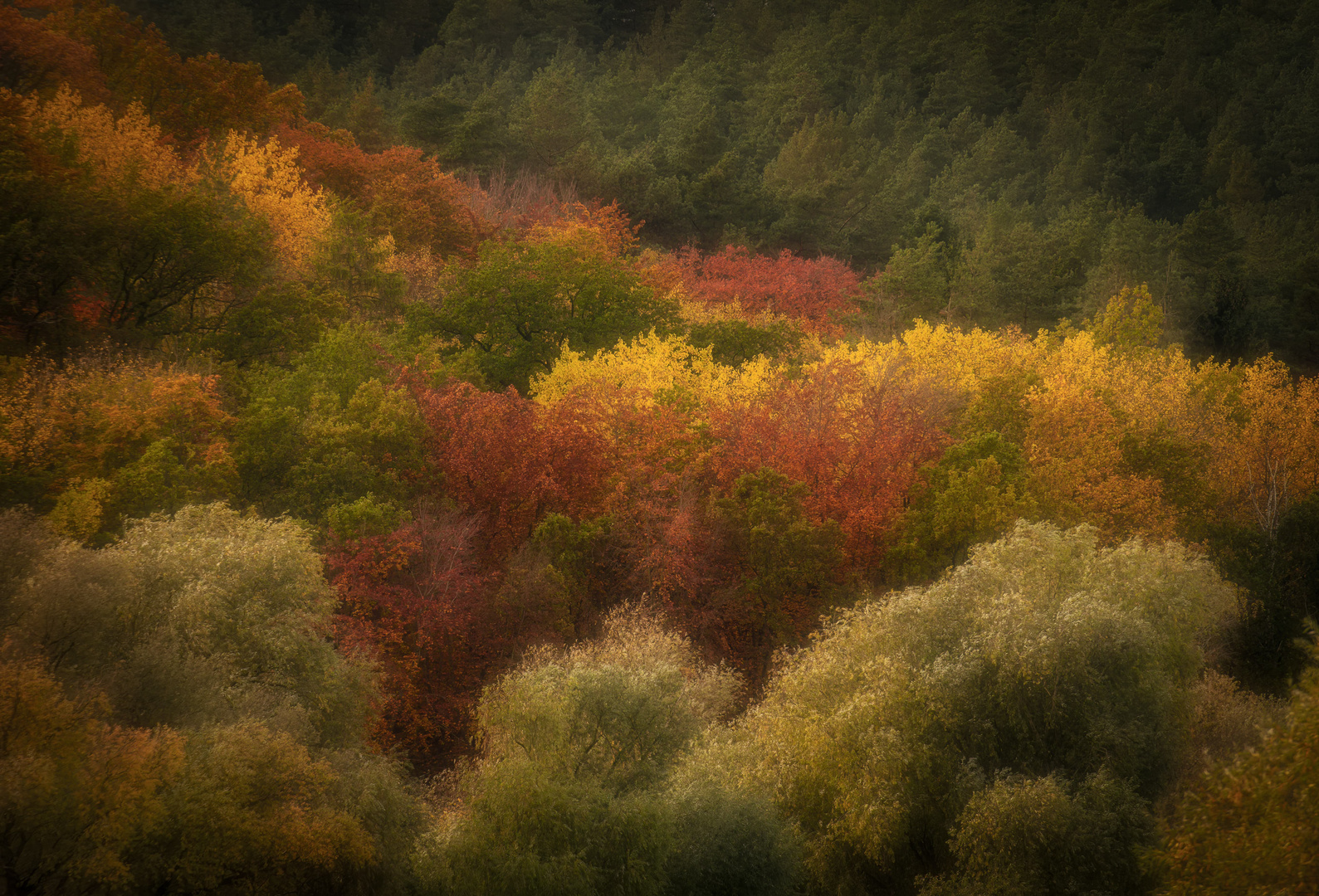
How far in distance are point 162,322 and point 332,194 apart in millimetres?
16689

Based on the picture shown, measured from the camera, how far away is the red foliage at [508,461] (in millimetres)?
35906

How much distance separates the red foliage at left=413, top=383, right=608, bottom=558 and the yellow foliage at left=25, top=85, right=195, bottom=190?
13.2 m

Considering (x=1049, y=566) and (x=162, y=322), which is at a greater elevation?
(x=1049, y=566)

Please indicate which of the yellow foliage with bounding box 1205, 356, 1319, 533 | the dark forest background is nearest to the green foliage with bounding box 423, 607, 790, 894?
the yellow foliage with bounding box 1205, 356, 1319, 533

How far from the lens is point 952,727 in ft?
71.8

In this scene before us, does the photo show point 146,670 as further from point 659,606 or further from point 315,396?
point 659,606

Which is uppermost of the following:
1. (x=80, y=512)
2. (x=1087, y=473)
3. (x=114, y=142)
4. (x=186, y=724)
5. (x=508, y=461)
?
(x=114, y=142)

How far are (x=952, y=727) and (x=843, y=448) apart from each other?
19.1 meters

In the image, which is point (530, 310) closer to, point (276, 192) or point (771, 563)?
point (276, 192)

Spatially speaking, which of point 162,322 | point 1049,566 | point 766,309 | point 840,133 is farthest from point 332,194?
point 840,133

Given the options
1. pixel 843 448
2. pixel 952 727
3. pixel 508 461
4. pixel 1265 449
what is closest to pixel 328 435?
pixel 508 461

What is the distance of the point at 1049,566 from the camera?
27.0m

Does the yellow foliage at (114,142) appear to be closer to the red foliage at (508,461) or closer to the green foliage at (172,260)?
the green foliage at (172,260)

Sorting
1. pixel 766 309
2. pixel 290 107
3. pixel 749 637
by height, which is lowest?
pixel 749 637
